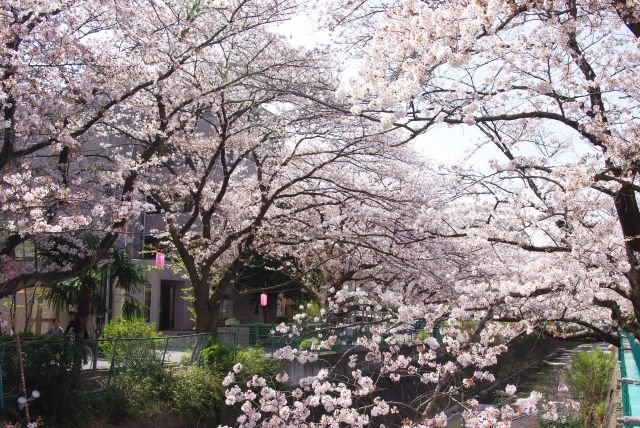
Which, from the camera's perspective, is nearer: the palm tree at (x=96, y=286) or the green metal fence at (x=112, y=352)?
the green metal fence at (x=112, y=352)

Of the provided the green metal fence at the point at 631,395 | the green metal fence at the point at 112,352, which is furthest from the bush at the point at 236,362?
the green metal fence at the point at 631,395

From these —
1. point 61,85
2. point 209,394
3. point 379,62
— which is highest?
point 61,85

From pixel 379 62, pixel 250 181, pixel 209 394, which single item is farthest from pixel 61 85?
pixel 250 181

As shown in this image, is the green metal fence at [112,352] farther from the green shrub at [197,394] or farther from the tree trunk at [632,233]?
the tree trunk at [632,233]

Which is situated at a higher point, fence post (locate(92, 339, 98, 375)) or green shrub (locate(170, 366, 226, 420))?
fence post (locate(92, 339, 98, 375))

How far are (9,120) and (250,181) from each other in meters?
9.52

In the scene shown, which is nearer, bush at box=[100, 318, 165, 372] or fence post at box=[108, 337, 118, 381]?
fence post at box=[108, 337, 118, 381]

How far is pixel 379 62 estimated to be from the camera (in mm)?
6281

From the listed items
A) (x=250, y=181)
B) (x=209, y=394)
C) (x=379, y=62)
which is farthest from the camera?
(x=250, y=181)

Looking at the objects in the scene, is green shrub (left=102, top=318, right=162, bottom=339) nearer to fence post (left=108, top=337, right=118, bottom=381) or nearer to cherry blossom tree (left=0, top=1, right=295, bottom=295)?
fence post (left=108, top=337, right=118, bottom=381)

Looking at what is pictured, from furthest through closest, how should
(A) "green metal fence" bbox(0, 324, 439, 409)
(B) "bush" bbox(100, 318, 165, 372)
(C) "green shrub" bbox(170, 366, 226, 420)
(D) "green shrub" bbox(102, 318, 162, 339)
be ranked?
1. (D) "green shrub" bbox(102, 318, 162, 339)
2. (C) "green shrub" bbox(170, 366, 226, 420)
3. (B) "bush" bbox(100, 318, 165, 372)
4. (A) "green metal fence" bbox(0, 324, 439, 409)

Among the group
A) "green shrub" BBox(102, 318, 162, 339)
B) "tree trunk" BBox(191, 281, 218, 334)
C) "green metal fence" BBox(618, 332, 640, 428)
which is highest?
"tree trunk" BBox(191, 281, 218, 334)

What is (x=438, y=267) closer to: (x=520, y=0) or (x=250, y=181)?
(x=250, y=181)

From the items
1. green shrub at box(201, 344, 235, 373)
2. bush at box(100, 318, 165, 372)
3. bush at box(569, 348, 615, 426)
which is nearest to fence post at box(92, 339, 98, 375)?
bush at box(100, 318, 165, 372)
